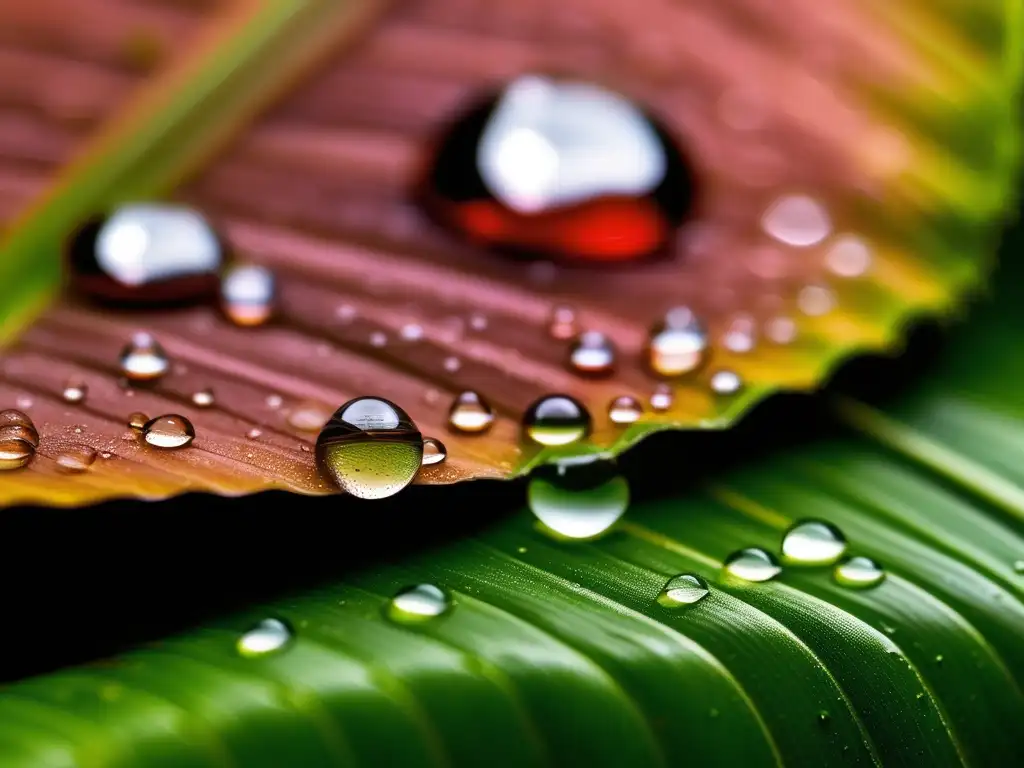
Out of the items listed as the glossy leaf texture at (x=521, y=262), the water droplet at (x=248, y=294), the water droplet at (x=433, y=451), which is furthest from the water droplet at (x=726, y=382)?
the water droplet at (x=248, y=294)

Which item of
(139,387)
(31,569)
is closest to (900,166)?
(139,387)

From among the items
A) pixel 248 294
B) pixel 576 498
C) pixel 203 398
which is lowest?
pixel 576 498

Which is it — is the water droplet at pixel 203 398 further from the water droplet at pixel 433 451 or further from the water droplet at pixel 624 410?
the water droplet at pixel 624 410

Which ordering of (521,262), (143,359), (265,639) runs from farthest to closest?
(521,262)
(143,359)
(265,639)

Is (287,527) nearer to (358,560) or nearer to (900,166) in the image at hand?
(358,560)

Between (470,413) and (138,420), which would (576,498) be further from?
(138,420)

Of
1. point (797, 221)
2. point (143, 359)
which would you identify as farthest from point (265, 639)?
point (797, 221)

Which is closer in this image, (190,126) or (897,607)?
(897,607)
